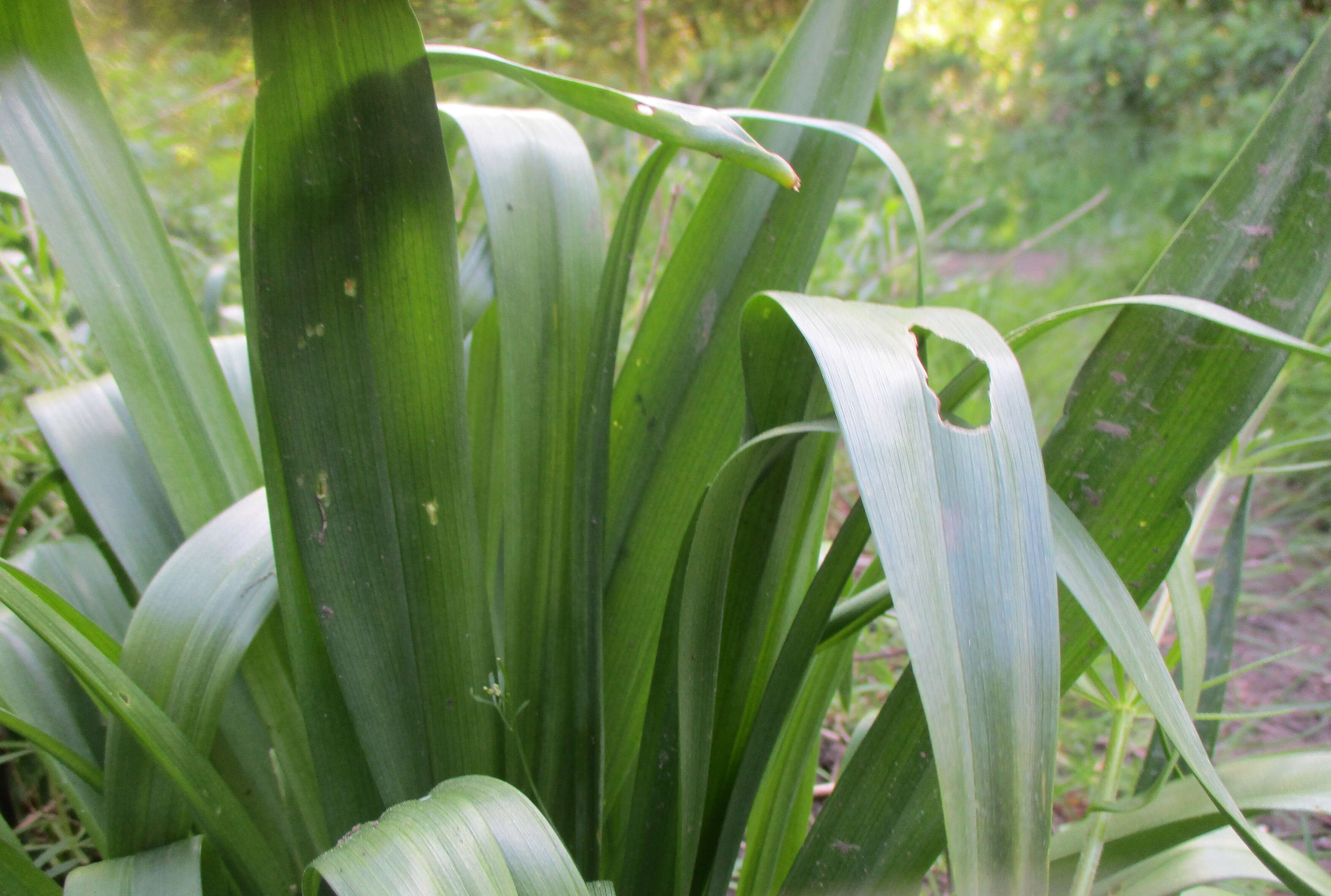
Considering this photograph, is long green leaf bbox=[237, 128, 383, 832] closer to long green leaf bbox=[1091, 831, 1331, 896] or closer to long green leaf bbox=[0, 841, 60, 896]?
long green leaf bbox=[0, 841, 60, 896]

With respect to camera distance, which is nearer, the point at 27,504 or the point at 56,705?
the point at 56,705

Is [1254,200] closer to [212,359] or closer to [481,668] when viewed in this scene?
[481,668]

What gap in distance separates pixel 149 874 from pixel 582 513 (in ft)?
0.85

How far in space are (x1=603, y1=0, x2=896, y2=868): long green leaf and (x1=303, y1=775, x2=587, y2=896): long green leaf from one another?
0.69 ft

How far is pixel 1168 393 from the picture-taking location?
1.26ft

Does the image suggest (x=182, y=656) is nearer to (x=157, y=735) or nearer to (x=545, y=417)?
A: (x=157, y=735)

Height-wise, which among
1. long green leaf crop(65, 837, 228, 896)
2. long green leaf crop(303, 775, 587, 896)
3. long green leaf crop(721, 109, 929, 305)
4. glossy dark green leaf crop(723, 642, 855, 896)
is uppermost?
long green leaf crop(721, 109, 929, 305)

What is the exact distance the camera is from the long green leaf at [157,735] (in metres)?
0.32

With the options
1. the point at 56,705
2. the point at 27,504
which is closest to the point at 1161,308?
the point at 56,705

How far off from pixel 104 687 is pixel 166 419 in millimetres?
193

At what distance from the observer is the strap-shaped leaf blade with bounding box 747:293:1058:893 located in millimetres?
238

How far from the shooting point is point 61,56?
425 mm

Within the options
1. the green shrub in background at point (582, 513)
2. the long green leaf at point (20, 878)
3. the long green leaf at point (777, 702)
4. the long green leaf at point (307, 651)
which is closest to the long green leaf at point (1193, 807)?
the green shrub in background at point (582, 513)

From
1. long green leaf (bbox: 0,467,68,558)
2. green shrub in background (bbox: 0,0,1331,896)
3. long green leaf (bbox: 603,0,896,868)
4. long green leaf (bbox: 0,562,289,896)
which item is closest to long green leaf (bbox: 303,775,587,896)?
green shrub in background (bbox: 0,0,1331,896)
